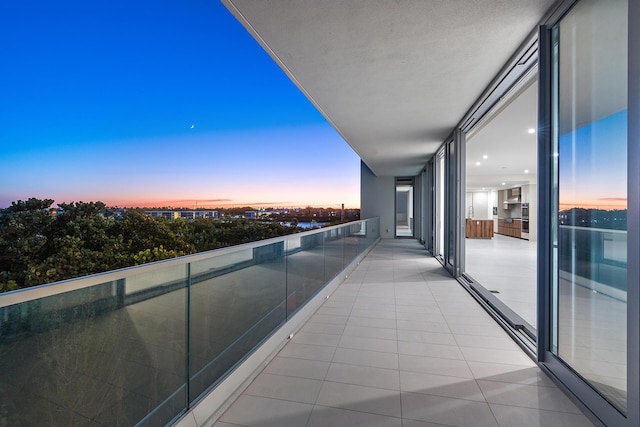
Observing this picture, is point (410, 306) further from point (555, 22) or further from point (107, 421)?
point (107, 421)

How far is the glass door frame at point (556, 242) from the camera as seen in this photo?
5.24ft

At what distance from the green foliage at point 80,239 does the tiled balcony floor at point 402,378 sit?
680cm

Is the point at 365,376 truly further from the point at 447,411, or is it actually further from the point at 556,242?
the point at 556,242

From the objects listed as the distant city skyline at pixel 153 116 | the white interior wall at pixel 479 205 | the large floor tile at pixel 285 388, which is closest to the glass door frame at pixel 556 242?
the large floor tile at pixel 285 388

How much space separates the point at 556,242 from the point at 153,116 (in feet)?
106

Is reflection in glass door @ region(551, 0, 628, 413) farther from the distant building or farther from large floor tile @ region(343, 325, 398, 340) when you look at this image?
the distant building

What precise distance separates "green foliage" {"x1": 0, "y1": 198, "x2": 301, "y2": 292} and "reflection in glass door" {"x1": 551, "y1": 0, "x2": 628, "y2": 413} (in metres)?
8.34

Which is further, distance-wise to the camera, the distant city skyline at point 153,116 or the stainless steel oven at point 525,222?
Result: the distant city skyline at point 153,116

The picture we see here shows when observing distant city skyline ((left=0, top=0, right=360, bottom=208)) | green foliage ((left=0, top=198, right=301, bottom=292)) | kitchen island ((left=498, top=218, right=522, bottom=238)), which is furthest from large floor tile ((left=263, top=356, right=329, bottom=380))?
kitchen island ((left=498, top=218, right=522, bottom=238))

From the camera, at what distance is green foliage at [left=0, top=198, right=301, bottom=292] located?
12734mm

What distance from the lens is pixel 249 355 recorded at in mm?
2412

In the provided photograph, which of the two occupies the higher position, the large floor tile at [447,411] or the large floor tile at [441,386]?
the large floor tile at [447,411]

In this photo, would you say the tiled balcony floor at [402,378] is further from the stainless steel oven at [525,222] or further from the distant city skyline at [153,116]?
the stainless steel oven at [525,222]

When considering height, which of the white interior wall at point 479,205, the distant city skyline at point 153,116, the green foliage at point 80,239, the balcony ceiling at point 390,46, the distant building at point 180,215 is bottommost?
the green foliage at point 80,239
